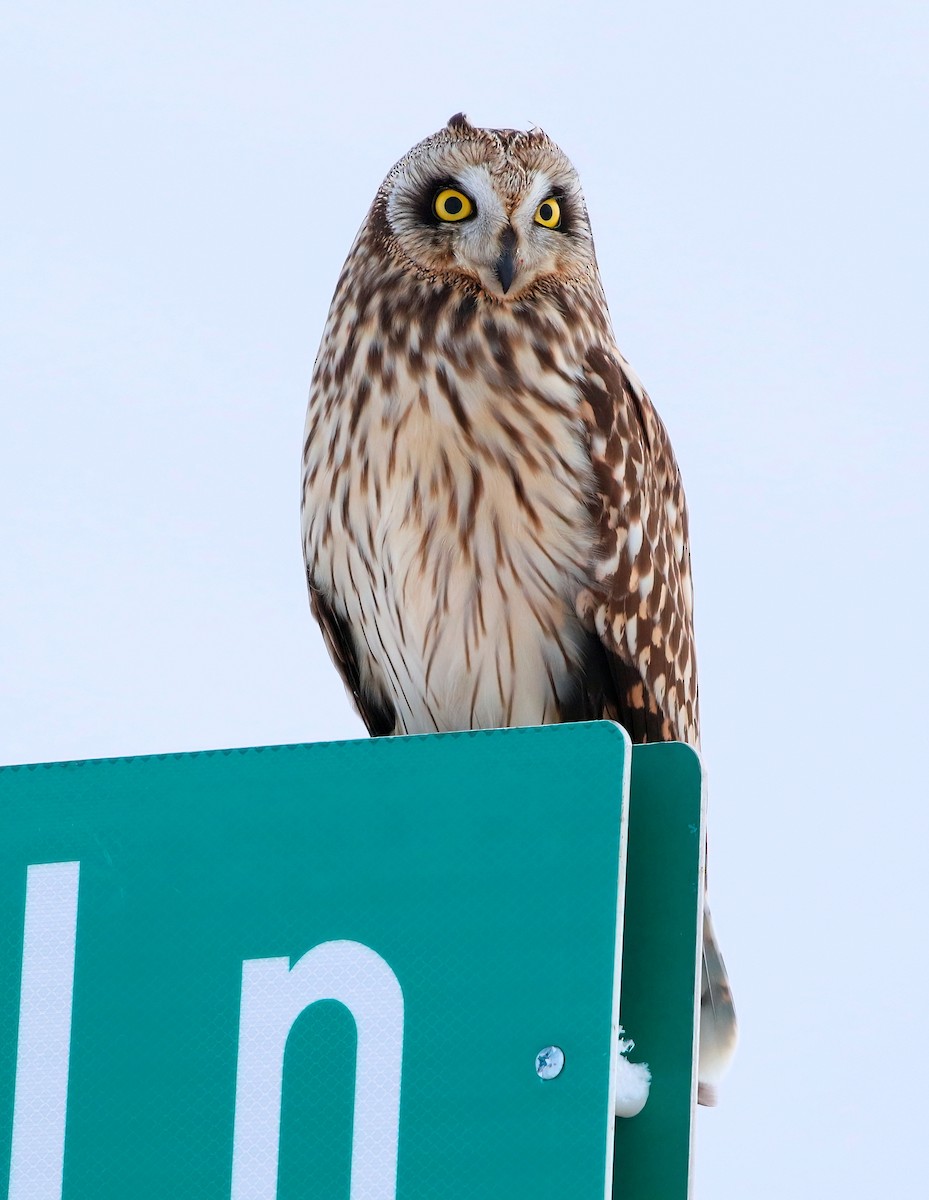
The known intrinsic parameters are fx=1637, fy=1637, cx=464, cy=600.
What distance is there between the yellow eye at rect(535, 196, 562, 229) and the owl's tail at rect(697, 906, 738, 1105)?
4.94ft

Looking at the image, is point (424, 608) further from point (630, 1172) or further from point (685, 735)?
point (630, 1172)

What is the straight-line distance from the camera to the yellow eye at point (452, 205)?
338 centimetres

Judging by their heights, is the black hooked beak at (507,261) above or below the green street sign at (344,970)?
above

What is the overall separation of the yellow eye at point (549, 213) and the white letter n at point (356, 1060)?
2114mm

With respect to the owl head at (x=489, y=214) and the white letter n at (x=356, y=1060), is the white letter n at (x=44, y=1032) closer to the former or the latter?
the white letter n at (x=356, y=1060)

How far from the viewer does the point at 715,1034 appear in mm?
2752

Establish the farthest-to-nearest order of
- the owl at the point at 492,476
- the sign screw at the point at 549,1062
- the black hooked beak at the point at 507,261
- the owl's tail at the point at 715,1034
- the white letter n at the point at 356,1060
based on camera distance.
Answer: the black hooked beak at the point at 507,261 → the owl at the point at 492,476 → the owl's tail at the point at 715,1034 → the white letter n at the point at 356,1060 → the sign screw at the point at 549,1062

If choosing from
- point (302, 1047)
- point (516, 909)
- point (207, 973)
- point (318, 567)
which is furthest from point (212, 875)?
point (318, 567)

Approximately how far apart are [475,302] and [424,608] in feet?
2.10

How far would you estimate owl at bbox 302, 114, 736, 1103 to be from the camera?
10.1ft

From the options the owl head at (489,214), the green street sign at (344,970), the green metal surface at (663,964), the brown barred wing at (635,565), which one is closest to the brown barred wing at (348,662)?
the brown barred wing at (635,565)

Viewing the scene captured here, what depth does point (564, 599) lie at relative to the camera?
3117 mm

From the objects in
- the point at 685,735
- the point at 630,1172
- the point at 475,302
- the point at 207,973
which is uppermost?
the point at 475,302

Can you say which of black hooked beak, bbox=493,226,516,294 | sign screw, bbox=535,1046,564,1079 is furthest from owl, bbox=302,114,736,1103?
sign screw, bbox=535,1046,564,1079
